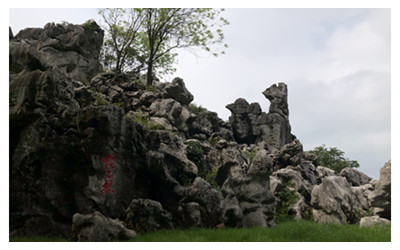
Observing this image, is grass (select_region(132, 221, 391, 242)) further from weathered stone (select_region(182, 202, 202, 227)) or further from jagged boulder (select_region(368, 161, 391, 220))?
jagged boulder (select_region(368, 161, 391, 220))

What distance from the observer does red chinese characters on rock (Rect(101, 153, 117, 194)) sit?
994cm

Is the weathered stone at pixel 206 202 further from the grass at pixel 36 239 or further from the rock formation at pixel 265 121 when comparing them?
the rock formation at pixel 265 121

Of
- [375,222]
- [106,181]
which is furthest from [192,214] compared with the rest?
[375,222]

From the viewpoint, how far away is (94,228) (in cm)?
800

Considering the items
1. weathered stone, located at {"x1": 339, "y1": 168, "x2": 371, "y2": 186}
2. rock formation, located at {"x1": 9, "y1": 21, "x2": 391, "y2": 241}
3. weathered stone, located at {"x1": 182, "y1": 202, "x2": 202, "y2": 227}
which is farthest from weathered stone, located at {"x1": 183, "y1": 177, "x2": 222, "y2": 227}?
weathered stone, located at {"x1": 339, "y1": 168, "x2": 371, "y2": 186}

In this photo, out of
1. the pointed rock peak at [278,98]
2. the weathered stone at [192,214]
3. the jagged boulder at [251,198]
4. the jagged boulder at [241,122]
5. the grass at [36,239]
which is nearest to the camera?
the grass at [36,239]

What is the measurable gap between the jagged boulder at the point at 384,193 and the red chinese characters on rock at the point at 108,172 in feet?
30.4

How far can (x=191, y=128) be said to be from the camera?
27703 millimetres

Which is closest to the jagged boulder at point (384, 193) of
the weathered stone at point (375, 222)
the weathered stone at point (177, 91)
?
the weathered stone at point (375, 222)

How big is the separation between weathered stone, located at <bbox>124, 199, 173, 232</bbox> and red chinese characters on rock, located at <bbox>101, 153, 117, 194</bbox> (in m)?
0.91

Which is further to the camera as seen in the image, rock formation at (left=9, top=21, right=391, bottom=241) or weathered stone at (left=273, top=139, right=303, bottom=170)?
weathered stone at (left=273, top=139, right=303, bottom=170)

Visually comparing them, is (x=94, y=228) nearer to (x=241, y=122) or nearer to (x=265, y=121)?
(x=241, y=122)

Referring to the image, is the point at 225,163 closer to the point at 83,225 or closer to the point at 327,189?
Answer: the point at 327,189

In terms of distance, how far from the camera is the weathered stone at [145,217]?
9438 mm
